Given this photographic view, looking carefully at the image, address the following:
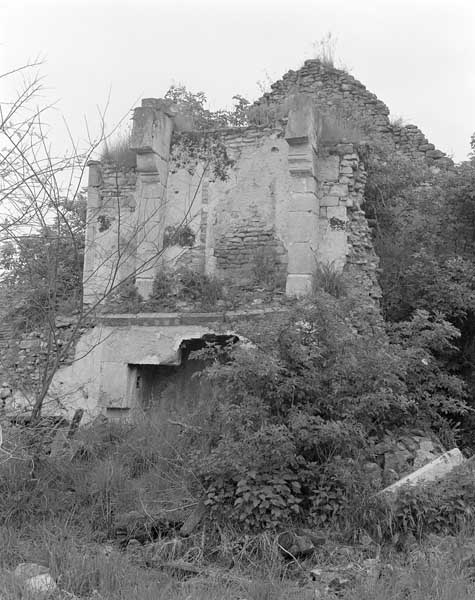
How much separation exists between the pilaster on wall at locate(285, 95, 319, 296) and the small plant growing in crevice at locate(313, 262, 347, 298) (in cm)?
8

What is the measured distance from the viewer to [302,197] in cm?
950

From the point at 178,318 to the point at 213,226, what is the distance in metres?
1.46

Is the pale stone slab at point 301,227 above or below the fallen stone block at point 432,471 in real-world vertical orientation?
above

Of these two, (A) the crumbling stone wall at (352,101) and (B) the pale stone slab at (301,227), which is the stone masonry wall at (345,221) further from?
(A) the crumbling stone wall at (352,101)

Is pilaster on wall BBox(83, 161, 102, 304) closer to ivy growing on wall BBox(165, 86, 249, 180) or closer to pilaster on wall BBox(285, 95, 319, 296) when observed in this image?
ivy growing on wall BBox(165, 86, 249, 180)

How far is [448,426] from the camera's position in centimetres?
824

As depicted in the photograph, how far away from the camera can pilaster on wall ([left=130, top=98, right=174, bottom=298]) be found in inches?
393

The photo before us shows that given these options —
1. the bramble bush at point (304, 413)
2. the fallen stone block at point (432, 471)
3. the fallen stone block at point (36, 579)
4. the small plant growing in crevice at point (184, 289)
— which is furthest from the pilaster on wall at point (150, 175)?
the fallen stone block at point (36, 579)

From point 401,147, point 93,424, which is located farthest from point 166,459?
point 401,147

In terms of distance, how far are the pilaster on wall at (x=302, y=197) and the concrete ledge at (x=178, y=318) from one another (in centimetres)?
61

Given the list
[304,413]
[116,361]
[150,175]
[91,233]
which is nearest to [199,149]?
[150,175]

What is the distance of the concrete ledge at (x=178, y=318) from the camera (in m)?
9.00

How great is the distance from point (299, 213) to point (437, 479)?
4164mm

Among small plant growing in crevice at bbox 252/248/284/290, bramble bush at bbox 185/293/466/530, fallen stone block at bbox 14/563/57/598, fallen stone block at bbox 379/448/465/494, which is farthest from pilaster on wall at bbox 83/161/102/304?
fallen stone block at bbox 379/448/465/494
